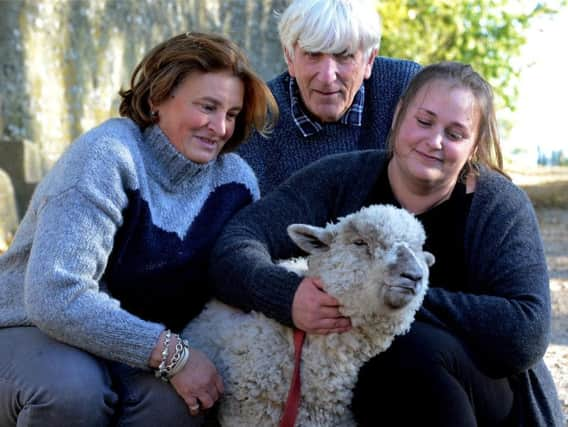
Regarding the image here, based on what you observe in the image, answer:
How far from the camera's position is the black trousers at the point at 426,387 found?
2516 mm

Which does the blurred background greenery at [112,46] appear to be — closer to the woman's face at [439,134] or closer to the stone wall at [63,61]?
the stone wall at [63,61]

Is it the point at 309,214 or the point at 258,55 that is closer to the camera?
the point at 309,214

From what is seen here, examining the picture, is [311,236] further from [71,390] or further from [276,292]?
[71,390]

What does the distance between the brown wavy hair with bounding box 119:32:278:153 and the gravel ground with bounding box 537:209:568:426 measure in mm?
2159

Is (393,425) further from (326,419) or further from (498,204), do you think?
(498,204)

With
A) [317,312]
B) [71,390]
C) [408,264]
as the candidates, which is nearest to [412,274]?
[408,264]

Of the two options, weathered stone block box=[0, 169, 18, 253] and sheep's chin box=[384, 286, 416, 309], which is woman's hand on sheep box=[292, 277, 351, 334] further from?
weathered stone block box=[0, 169, 18, 253]

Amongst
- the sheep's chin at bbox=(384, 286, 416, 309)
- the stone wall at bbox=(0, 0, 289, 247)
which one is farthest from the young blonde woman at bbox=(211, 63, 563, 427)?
the stone wall at bbox=(0, 0, 289, 247)

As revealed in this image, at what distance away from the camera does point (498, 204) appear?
280 cm

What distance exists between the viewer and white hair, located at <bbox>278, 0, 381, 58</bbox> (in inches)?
133

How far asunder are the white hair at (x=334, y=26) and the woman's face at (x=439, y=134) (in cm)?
64

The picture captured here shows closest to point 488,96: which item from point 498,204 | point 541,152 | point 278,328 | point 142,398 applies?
point 498,204

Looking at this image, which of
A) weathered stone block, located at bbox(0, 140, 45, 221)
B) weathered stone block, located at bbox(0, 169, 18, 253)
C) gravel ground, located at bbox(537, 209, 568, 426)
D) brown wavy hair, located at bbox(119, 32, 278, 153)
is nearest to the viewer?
brown wavy hair, located at bbox(119, 32, 278, 153)

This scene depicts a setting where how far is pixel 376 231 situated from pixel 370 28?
1244mm
